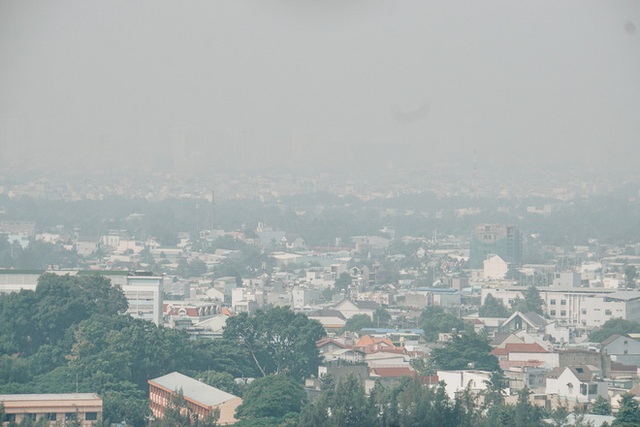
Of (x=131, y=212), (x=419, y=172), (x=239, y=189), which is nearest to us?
(x=131, y=212)

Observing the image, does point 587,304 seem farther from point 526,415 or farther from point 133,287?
point 526,415

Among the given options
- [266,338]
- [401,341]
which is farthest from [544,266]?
[266,338]

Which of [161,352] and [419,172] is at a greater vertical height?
[419,172]

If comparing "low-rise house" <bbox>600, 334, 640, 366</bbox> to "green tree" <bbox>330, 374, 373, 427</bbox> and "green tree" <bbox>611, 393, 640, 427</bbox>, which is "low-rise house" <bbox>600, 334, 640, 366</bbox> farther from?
"green tree" <bbox>330, 374, 373, 427</bbox>

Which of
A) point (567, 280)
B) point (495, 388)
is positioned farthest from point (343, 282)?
point (495, 388)

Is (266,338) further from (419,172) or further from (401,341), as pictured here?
(419,172)

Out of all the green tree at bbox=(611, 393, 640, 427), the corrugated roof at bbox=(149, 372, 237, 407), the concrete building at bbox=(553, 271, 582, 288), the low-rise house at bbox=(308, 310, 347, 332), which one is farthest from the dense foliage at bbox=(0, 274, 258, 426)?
the concrete building at bbox=(553, 271, 582, 288)
